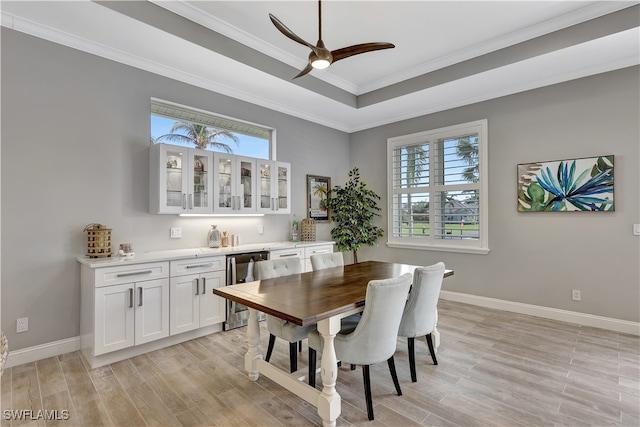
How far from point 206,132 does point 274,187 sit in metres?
1.12

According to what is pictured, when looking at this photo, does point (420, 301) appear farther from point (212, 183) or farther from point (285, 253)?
point (212, 183)

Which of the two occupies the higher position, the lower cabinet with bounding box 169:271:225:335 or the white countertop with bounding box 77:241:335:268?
the white countertop with bounding box 77:241:335:268

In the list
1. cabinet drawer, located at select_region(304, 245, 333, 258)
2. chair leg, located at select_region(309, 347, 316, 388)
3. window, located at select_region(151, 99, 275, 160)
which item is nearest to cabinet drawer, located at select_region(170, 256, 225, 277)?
cabinet drawer, located at select_region(304, 245, 333, 258)

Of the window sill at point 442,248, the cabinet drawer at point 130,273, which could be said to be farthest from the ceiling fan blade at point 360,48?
the window sill at point 442,248

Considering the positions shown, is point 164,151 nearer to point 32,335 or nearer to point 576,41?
point 32,335

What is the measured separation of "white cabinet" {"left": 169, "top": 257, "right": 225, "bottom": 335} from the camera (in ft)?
10.5

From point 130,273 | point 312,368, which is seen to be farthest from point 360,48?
point 130,273

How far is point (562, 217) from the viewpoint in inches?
152

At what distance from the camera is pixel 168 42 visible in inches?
121

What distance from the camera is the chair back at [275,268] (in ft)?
9.34

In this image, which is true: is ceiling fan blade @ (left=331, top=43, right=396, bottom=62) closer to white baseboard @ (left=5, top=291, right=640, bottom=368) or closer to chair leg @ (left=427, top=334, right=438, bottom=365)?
chair leg @ (left=427, top=334, right=438, bottom=365)

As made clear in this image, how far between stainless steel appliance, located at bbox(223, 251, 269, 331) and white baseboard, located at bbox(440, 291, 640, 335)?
119 inches

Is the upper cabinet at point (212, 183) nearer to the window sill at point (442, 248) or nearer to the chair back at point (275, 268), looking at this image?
the chair back at point (275, 268)

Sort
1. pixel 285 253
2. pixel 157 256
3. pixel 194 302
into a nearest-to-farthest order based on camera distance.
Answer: pixel 157 256
pixel 194 302
pixel 285 253
